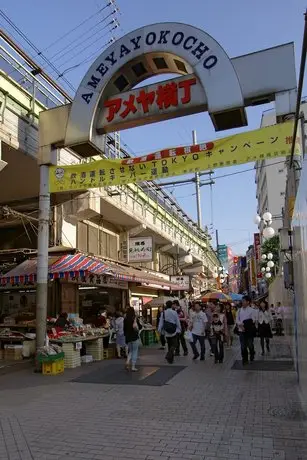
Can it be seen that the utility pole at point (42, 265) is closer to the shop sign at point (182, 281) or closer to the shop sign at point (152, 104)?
the shop sign at point (152, 104)

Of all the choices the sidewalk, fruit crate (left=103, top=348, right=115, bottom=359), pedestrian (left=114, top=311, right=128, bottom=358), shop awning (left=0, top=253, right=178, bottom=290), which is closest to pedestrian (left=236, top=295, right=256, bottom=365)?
the sidewalk

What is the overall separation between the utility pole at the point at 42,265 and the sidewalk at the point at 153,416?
1.28 metres

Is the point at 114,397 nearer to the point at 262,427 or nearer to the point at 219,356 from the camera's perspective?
the point at 262,427

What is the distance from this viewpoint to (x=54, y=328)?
1374 centimetres

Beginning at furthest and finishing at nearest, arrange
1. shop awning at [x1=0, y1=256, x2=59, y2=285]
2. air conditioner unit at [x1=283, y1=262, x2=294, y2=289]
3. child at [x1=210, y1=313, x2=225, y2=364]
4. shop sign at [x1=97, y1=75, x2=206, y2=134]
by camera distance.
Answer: shop awning at [x1=0, y1=256, x2=59, y2=285] < child at [x1=210, y1=313, x2=225, y2=364] < shop sign at [x1=97, y1=75, x2=206, y2=134] < air conditioner unit at [x1=283, y1=262, x2=294, y2=289]

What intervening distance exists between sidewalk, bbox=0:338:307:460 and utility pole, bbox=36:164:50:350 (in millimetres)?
1281

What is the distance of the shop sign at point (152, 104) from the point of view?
453 inches

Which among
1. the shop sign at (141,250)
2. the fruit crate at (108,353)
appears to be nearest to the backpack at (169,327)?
Answer: the fruit crate at (108,353)

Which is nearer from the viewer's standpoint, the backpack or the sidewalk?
the sidewalk

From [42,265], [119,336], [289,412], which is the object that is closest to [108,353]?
[119,336]

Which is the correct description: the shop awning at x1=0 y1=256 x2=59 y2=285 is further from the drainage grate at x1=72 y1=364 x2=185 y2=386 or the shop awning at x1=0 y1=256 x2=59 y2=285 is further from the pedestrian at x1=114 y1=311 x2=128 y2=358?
the drainage grate at x1=72 y1=364 x2=185 y2=386

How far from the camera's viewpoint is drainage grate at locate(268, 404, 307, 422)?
6.79m

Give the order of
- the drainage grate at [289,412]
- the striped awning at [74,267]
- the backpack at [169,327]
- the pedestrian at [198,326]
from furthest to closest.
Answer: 1. the striped awning at [74,267]
2. the pedestrian at [198,326]
3. the backpack at [169,327]
4. the drainage grate at [289,412]

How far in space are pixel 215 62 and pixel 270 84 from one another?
4.67ft
